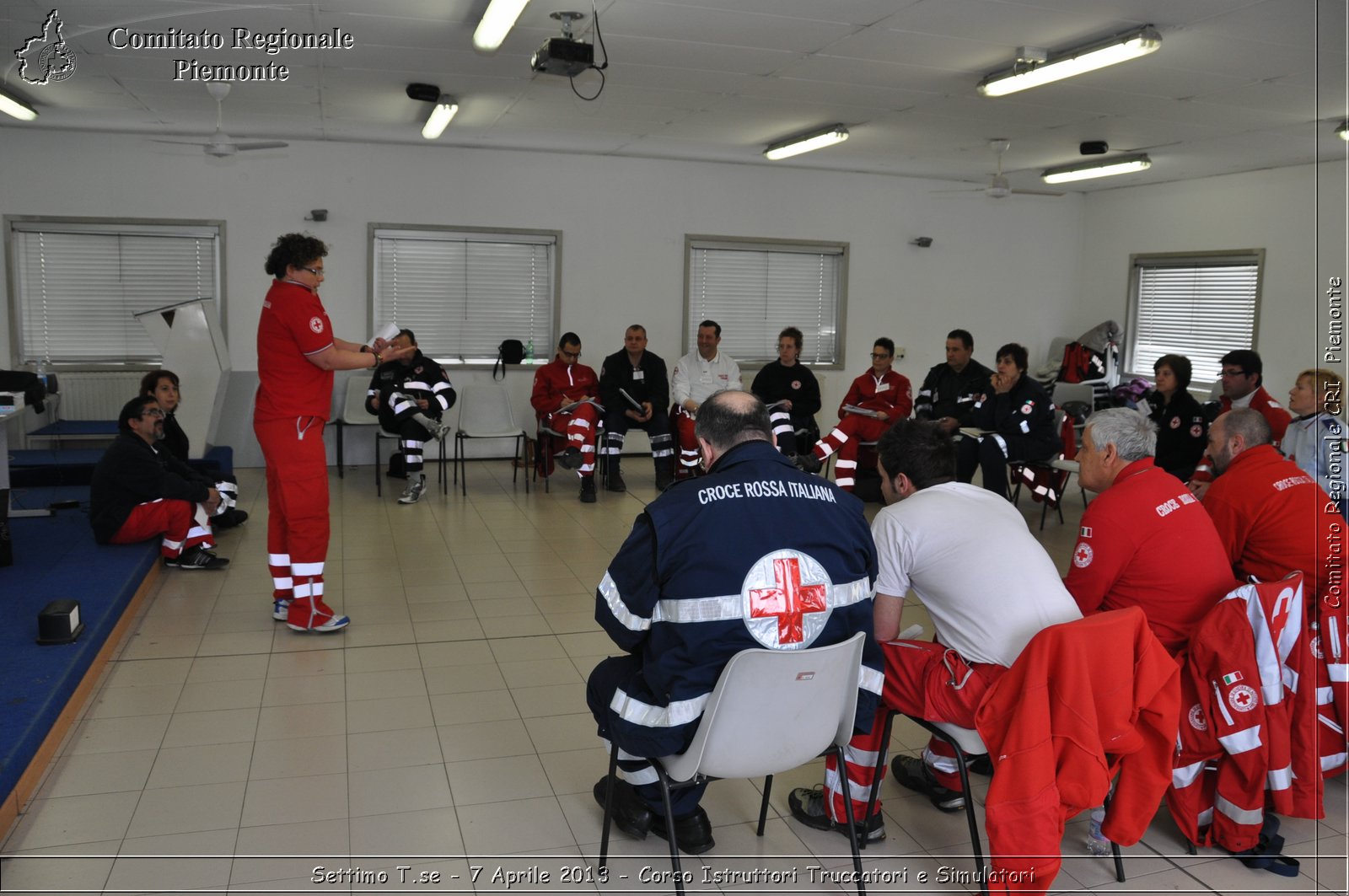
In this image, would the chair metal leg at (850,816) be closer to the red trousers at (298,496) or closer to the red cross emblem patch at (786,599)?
the red cross emblem patch at (786,599)

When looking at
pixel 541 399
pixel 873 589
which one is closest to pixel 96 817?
pixel 873 589

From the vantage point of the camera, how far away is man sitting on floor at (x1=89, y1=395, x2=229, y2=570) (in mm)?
4938

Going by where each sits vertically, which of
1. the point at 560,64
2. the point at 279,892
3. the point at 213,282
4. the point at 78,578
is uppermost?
the point at 560,64

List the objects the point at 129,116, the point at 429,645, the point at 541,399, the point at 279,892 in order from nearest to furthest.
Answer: the point at 279,892
the point at 429,645
the point at 129,116
the point at 541,399

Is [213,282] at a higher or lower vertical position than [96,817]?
higher

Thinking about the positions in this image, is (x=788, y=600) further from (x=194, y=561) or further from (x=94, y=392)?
(x=94, y=392)

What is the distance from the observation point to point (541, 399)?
26.7ft

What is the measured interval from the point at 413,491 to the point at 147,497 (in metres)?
2.51

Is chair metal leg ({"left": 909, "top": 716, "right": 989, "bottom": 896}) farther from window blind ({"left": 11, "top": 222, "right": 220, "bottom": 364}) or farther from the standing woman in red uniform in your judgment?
window blind ({"left": 11, "top": 222, "right": 220, "bottom": 364})

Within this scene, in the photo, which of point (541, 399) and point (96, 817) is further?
point (541, 399)

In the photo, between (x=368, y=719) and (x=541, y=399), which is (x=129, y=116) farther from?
(x=368, y=719)

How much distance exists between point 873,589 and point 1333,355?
7.73 meters

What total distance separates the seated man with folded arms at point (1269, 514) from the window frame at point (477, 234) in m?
6.75

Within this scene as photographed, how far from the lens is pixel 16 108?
22.3ft
